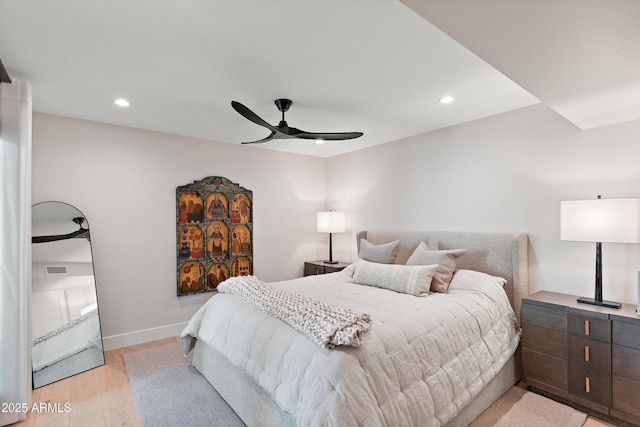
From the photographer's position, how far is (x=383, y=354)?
180cm

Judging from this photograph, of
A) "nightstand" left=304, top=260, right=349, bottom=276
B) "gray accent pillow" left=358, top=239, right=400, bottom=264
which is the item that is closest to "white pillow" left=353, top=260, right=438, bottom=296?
"gray accent pillow" left=358, top=239, right=400, bottom=264

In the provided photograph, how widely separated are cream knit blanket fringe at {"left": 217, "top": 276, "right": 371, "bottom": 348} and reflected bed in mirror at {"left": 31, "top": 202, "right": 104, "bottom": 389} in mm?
1746

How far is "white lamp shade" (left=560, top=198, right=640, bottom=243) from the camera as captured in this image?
7.38 ft

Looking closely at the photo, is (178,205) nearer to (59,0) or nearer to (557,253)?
(59,0)

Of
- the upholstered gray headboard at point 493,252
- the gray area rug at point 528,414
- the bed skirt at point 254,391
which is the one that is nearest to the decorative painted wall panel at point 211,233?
the bed skirt at point 254,391

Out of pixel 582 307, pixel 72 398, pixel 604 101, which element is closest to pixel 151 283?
pixel 72 398

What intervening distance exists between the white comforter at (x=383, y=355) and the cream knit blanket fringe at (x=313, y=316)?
5 cm

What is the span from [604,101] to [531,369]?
2044 millimetres

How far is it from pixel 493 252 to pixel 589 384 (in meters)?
1.21

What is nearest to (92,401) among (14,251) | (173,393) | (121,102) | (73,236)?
(173,393)

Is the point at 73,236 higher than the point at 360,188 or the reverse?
the reverse

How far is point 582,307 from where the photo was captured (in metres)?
2.40

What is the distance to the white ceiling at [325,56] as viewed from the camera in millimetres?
1331

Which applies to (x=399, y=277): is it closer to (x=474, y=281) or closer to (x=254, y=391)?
(x=474, y=281)
